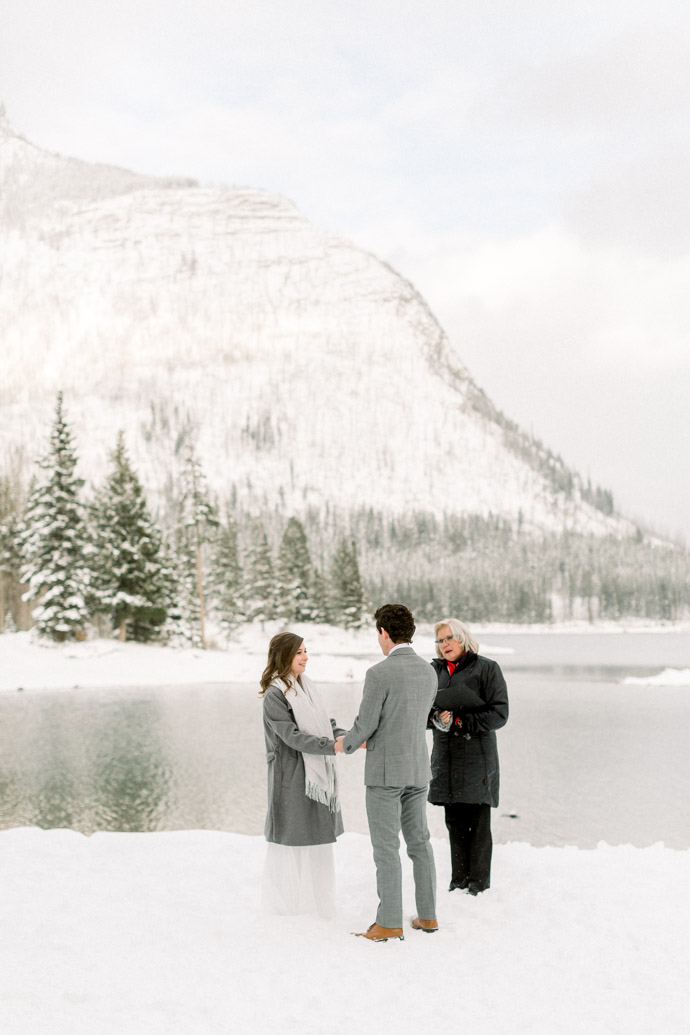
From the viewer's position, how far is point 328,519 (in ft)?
600

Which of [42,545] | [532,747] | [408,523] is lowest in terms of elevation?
[532,747]

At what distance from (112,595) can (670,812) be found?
33929 millimetres

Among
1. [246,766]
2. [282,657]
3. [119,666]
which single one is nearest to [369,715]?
[282,657]

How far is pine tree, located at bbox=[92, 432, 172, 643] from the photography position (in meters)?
43.2

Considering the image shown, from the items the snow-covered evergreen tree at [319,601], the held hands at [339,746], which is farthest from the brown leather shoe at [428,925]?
the snow-covered evergreen tree at [319,601]

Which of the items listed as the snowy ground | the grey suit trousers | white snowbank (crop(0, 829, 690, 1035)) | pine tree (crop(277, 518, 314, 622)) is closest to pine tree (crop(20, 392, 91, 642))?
pine tree (crop(277, 518, 314, 622))

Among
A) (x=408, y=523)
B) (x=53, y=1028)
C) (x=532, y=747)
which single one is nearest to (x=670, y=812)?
(x=532, y=747)

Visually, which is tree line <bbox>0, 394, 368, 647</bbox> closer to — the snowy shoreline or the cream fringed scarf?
the snowy shoreline

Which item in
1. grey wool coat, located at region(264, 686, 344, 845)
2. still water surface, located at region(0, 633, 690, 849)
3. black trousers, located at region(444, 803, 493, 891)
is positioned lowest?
still water surface, located at region(0, 633, 690, 849)

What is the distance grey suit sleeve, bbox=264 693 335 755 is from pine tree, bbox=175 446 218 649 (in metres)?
40.6

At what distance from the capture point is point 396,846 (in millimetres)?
6172

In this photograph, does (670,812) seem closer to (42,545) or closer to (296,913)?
(296,913)

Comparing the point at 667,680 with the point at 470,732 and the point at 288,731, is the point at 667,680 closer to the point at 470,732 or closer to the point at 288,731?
the point at 470,732

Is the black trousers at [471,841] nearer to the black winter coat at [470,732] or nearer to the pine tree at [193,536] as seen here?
the black winter coat at [470,732]
